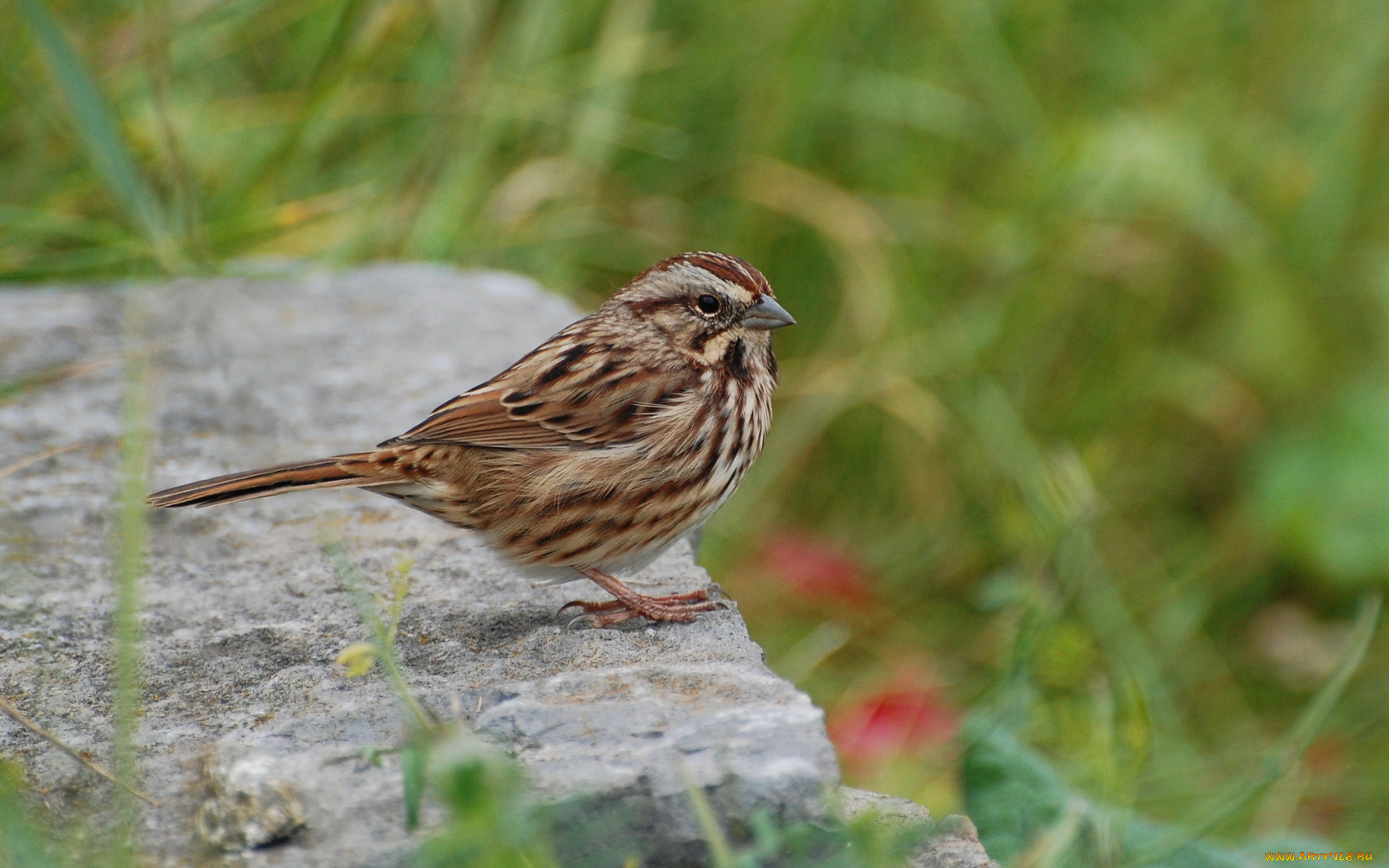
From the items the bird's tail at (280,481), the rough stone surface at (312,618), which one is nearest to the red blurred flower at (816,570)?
the rough stone surface at (312,618)

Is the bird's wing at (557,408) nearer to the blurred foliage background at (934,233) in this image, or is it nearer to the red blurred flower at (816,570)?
the blurred foliage background at (934,233)

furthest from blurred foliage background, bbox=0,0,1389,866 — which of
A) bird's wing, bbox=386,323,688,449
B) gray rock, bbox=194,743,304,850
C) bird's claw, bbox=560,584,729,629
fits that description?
gray rock, bbox=194,743,304,850

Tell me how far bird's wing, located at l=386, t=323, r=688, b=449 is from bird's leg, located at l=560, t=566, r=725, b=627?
0.92ft

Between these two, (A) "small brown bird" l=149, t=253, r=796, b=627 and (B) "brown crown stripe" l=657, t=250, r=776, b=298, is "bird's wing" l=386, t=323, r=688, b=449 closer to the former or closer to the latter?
(A) "small brown bird" l=149, t=253, r=796, b=627

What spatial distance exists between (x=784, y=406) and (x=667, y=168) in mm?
981

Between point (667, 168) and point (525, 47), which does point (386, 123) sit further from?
point (667, 168)

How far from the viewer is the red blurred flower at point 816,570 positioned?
4.30 m

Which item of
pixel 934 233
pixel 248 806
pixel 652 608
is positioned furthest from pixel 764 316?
pixel 934 233

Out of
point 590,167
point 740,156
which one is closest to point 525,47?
point 590,167

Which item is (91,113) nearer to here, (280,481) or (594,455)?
(280,481)

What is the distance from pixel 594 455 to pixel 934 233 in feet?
8.25

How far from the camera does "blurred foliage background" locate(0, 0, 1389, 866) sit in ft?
14.1

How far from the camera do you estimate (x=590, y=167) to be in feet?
16.7

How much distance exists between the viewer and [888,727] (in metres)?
3.57
